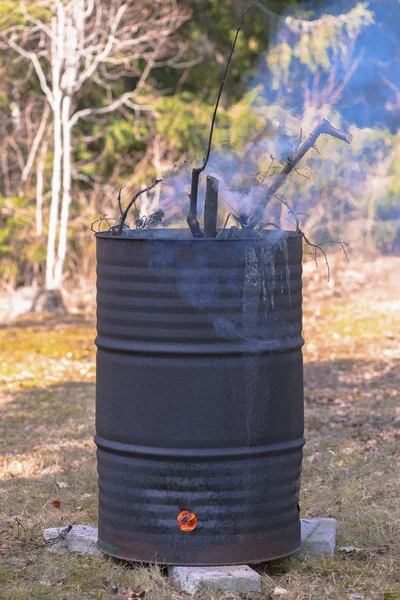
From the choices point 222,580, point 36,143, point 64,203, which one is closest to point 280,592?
point 222,580

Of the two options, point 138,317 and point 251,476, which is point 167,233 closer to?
point 138,317

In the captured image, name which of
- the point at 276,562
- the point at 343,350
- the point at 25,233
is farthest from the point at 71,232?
the point at 276,562

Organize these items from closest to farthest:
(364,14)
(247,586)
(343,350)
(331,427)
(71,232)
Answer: (247,586), (364,14), (331,427), (343,350), (71,232)

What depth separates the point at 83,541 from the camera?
417 cm

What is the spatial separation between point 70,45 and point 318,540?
11.1 meters

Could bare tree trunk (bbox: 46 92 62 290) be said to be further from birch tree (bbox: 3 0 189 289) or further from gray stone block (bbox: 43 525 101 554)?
gray stone block (bbox: 43 525 101 554)

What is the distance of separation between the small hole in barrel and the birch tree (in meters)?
10.3

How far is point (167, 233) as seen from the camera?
418 cm

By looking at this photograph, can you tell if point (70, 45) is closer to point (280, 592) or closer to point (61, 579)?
point (61, 579)

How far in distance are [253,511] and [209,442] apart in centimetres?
33

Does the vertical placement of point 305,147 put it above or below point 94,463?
above

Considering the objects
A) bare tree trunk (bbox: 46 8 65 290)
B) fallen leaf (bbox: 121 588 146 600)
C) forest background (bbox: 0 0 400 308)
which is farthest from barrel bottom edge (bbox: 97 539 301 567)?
bare tree trunk (bbox: 46 8 65 290)

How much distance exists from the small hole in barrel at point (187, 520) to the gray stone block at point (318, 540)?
25.3 inches

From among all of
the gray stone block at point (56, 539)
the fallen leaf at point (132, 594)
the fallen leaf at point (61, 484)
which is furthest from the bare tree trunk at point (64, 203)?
the fallen leaf at point (132, 594)
